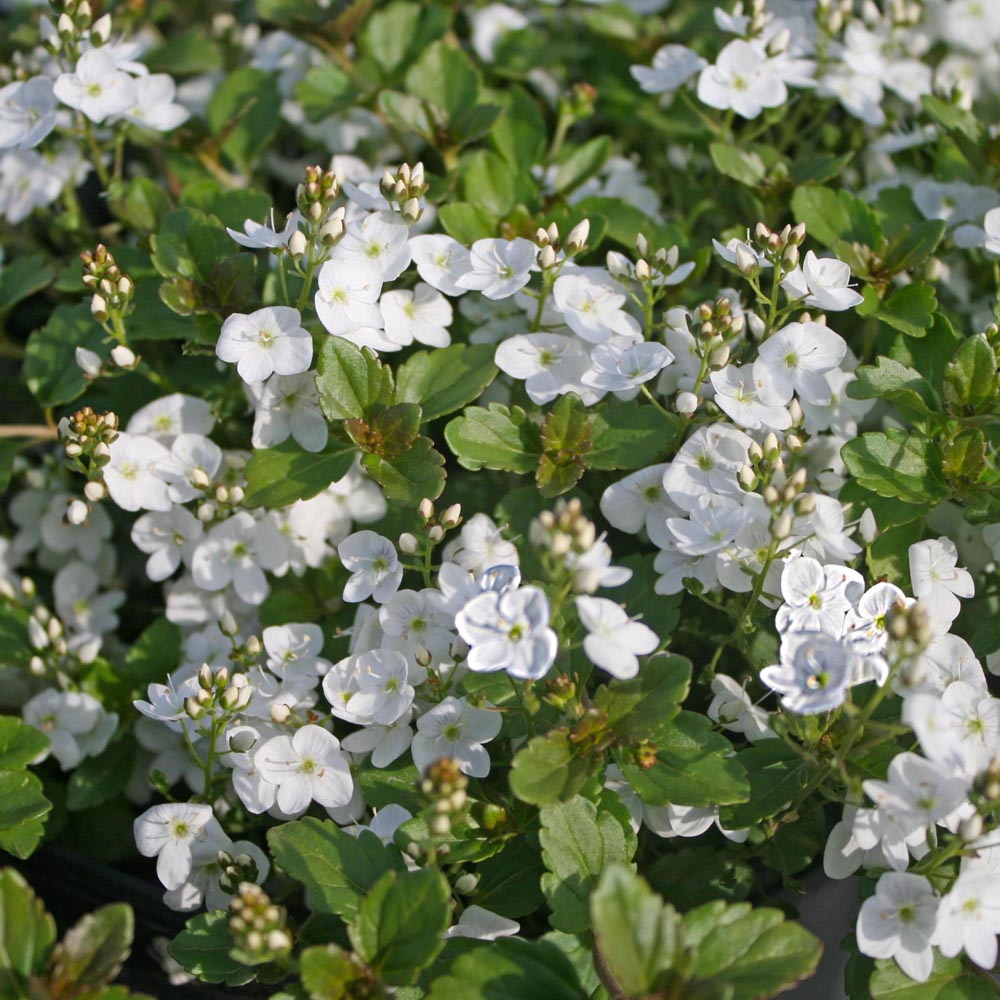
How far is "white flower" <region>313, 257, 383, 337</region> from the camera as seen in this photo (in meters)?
1.63

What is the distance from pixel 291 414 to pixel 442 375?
Answer: 9.8 inches

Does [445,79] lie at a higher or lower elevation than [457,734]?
higher

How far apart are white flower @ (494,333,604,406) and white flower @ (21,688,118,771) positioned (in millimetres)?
889

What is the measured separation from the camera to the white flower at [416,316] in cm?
175

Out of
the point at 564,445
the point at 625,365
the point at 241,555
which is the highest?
the point at 625,365

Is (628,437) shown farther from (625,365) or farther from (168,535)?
(168,535)

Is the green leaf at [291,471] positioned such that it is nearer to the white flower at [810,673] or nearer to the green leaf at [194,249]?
the green leaf at [194,249]

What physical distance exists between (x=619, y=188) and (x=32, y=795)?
62.2 inches

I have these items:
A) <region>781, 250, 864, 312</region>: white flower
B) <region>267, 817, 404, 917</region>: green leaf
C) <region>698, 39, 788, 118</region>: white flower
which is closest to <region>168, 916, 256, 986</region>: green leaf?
<region>267, 817, 404, 917</region>: green leaf

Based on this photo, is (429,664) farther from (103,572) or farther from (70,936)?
(103,572)

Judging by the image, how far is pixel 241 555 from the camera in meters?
1.81

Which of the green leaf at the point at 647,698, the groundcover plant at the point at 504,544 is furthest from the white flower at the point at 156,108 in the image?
the green leaf at the point at 647,698

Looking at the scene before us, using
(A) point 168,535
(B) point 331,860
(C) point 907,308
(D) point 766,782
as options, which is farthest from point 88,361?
(C) point 907,308

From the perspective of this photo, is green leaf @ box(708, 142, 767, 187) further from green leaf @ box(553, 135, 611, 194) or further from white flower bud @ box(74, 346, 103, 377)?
white flower bud @ box(74, 346, 103, 377)
